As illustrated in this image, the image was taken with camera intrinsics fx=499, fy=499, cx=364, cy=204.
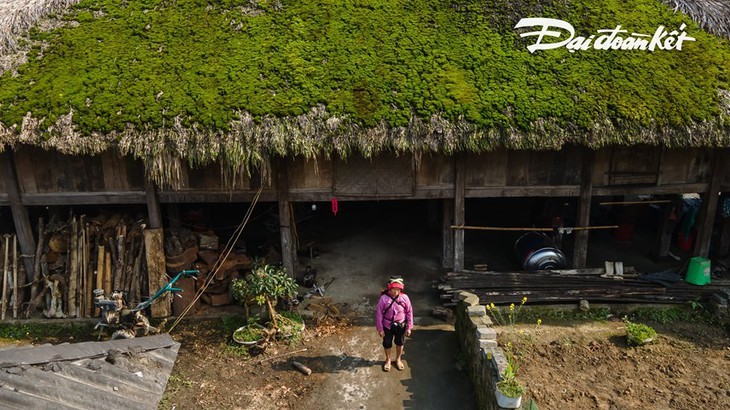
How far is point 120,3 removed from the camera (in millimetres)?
11750

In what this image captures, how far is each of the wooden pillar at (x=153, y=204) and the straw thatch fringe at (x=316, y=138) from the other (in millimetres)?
699

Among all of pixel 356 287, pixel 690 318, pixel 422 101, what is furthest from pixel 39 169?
pixel 690 318

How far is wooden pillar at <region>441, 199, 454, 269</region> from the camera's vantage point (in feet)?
38.8

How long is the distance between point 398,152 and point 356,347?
404cm

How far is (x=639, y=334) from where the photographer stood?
938 centimetres

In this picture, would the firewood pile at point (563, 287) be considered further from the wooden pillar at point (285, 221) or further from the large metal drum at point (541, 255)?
the wooden pillar at point (285, 221)

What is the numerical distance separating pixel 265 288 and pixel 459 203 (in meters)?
4.66

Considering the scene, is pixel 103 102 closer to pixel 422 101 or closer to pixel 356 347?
pixel 422 101

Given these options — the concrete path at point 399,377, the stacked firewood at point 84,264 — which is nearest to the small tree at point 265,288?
the concrete path at point 399,377

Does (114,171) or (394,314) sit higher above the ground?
(114,171)

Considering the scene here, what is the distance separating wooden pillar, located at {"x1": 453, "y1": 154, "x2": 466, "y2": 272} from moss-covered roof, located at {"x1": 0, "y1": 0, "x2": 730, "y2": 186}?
3.82 ft

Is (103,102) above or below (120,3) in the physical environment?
below

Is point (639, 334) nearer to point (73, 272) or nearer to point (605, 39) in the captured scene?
point (605, 39)

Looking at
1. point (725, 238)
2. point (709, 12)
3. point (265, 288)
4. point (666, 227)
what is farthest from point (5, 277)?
point (725, 238)
